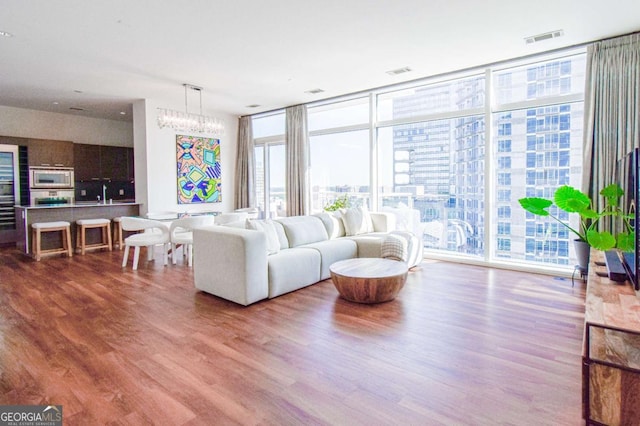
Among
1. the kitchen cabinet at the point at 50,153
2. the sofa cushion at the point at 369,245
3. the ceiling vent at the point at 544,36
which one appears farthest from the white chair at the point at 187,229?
Answer: the ceiling vent at the point at 544,36

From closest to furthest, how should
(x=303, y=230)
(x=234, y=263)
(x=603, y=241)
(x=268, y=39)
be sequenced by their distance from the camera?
(x=603, y=241) → (x=234, y=263) → (x=268, y=39) → (x=303, y=230)

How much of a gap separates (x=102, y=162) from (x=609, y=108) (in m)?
9.56

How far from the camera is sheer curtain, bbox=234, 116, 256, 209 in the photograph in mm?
8555

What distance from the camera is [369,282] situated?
11.5 feet

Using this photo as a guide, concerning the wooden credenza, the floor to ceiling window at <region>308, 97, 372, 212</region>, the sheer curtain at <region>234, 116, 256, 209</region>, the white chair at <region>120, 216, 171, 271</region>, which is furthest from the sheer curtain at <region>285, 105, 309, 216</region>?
the wooden credenza

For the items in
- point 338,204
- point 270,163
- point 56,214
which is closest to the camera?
point 56,214

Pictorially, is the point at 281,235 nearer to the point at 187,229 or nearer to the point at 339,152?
the point at 187,229

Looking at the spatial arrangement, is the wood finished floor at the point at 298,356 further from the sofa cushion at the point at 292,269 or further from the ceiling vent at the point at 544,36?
the ceiling vent at the point at 544,36

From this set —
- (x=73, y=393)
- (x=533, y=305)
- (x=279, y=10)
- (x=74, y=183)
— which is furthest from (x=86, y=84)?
(x=533, y=305)

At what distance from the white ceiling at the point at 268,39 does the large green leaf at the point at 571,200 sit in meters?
1.78

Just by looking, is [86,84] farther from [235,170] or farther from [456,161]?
[456,161]

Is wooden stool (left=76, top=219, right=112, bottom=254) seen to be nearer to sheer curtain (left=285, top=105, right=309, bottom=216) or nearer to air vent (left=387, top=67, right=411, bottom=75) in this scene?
sheer curtain (left=285, top=105, right=309, bottom=216)

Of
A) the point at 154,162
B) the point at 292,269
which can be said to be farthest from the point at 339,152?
the point at 292,269

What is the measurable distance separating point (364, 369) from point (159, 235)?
14.2 ft
